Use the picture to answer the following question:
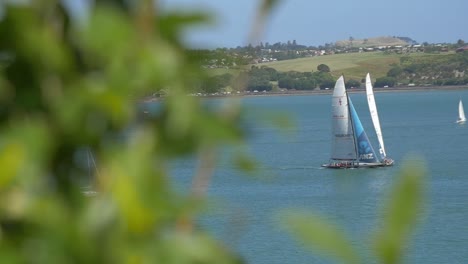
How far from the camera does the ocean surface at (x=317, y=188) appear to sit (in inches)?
23.9

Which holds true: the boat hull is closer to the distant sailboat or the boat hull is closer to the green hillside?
the distant sailboat

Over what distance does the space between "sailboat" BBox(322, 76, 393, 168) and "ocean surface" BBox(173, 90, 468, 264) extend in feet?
2.17

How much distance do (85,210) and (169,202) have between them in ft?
0.15

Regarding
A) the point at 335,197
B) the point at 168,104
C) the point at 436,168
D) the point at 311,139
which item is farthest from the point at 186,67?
the point at 311,139

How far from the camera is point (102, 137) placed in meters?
0.58

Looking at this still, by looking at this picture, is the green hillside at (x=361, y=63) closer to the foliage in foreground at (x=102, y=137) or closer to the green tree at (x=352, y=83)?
the green tree at (x=352, y=83)

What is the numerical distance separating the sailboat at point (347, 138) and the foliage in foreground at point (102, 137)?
44560 mm

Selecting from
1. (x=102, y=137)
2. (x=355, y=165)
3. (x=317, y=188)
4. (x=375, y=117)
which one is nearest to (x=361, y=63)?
(x=375, y=117)

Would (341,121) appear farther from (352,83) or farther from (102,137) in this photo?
(352,83)

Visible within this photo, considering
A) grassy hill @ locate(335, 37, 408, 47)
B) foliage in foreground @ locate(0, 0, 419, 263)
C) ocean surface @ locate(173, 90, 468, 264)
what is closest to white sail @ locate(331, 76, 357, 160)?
ocean surface @ locate(173, 90, 468, 264)

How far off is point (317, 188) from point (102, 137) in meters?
41.2

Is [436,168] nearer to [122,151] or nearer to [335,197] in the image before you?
[335,197]

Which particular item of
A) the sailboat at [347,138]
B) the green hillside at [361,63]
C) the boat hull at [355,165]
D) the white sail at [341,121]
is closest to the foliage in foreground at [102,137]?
the sailboat at [347,138]

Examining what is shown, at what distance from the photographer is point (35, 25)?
1.84 ft
